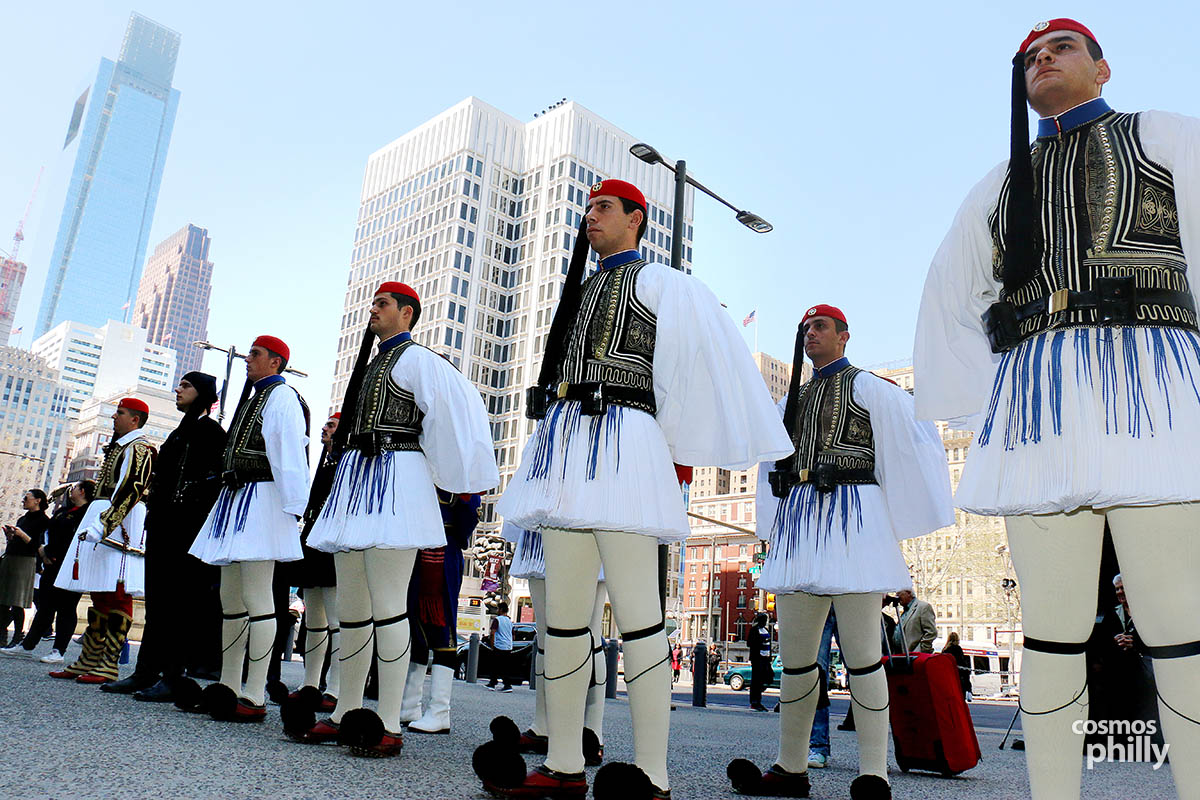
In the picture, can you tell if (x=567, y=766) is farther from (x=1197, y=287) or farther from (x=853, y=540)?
(x=1197, y=287)

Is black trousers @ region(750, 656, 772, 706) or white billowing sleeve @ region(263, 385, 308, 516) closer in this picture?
white billowing sleeve @ region(263, 385, 308, 516)

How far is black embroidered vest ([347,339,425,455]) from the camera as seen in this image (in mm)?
4730

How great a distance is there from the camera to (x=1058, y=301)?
2545 millimetres

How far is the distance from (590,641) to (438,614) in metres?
3.18

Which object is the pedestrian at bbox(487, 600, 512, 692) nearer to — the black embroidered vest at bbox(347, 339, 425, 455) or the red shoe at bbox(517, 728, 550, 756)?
the red shoe at bbox(517, 728, 550, 756)

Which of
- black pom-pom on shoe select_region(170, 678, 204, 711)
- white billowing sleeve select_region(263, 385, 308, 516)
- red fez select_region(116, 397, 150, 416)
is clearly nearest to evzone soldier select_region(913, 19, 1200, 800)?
white billowing sleeve select_region(263, 385, 308, 516)

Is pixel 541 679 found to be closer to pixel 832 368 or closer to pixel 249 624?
pixel 832 368

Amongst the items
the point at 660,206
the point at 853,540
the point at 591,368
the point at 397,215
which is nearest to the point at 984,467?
the point at 591,368

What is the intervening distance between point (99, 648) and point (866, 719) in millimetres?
6662

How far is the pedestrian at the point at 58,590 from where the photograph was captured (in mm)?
10828

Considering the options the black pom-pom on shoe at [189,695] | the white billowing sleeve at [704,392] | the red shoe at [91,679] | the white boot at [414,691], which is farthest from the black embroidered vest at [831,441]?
the red shoe at [91,679]

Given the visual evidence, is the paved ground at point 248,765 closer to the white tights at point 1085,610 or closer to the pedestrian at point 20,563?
the white tights at point 1085,610

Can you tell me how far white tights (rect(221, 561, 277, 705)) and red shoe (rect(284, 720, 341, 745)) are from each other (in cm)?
119

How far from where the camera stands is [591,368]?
11.6 ft
